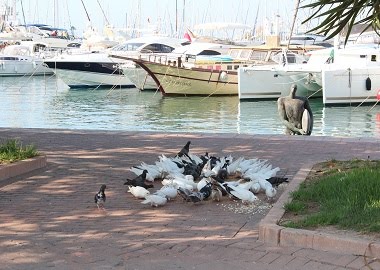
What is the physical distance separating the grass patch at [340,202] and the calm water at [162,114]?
46.8 feet

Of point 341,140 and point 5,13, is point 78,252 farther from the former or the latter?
point 5,13

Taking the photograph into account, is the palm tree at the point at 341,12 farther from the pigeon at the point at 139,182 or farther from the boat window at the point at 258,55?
→ the boat window at the point at 258,55

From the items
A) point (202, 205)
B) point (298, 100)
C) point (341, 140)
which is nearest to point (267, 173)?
point (202, 205)

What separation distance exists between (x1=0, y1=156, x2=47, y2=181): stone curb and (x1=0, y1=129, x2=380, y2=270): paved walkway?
4.3 inches

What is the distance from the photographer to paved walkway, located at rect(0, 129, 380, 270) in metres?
5.39

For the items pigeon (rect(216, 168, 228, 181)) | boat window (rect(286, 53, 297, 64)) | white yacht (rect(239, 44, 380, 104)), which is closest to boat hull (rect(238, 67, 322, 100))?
white yacht (rect(239, 44, 380, 104))

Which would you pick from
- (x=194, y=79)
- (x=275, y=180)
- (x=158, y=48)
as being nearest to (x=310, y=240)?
(x=275, y=180)

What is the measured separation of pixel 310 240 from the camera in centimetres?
556

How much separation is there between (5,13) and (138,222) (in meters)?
68.9

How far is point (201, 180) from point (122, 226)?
166 centimetres

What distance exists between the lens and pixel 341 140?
12109 mm

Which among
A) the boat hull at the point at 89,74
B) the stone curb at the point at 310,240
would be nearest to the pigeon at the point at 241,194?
the stone curb at the point at 310,240

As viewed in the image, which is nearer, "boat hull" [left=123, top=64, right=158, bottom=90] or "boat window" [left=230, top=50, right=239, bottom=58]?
"boat window" [left=230, top=50, right=239, bottom=58]

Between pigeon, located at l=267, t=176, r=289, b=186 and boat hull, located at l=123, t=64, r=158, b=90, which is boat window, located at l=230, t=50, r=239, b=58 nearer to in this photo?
boat hull, located at l=123, t=64, r=158, b=90
